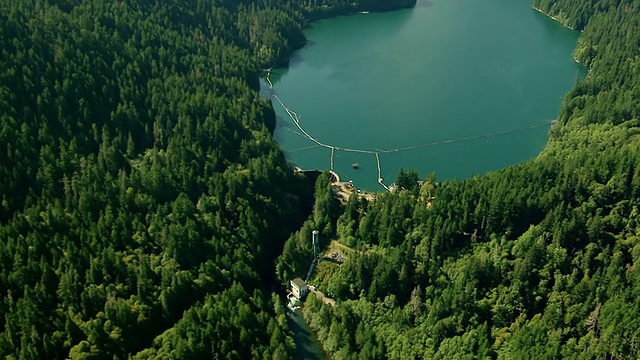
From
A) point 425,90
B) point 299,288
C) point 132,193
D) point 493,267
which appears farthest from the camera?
point 425,90

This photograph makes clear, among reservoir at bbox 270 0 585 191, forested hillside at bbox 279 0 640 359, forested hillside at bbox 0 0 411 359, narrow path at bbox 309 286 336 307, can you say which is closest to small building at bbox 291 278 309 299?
narrow path at bbox 309 286 336 307

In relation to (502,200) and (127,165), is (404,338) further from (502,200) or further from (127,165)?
(127,165)

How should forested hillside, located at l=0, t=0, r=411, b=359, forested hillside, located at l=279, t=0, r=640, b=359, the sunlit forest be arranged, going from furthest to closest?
forested hillside, located at l=0, t=0, r=411, b=359 → the sunlit forest → forested hillside, located at l=279, t=0, r=640, b=359

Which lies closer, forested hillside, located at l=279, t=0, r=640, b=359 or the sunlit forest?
forested hillside, located at l=279, t=0, r=640, b=359

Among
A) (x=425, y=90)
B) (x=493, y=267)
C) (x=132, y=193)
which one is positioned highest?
(x=493, y=267)

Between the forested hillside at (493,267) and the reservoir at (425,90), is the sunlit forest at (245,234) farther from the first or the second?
the reservoir at (425,90)

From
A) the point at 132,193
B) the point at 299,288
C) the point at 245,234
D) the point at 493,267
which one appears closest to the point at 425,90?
the point at 245,234

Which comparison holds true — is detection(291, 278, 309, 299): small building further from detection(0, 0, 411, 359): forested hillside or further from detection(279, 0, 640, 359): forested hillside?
detection(0, 0, 411, 359): forested hillside

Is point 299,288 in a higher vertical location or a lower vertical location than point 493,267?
lower

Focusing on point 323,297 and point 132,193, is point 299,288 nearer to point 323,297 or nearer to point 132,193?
point 323,297
